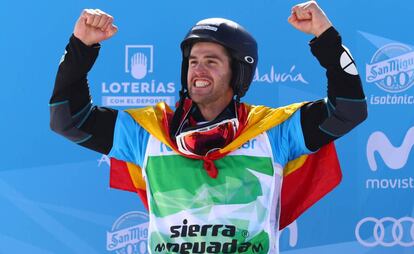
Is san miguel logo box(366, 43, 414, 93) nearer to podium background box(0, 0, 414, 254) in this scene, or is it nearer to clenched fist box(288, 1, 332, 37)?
podium background box(0, 0, 414, 254)

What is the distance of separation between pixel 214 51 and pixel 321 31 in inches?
15.6

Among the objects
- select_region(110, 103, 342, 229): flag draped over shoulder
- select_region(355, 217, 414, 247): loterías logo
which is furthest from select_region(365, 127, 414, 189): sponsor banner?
select_region(110, 103, 342, 229): flag draped over shoulder

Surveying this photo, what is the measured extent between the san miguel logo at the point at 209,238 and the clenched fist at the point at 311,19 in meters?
0.67

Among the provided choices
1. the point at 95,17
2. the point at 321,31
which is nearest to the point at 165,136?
the point at 95,17

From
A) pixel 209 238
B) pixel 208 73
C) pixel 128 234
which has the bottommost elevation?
pixel 209 238

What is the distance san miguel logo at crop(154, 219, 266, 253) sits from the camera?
80.8 inches

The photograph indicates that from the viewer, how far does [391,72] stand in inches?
132

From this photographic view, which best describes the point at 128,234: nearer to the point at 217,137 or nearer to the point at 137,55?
the point at 137,55

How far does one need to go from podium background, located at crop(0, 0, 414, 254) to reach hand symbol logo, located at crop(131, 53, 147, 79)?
23 millimetres

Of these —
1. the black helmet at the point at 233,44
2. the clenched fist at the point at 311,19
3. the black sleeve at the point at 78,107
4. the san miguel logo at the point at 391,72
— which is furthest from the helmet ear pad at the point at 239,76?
the san miguel logo at the point at 391,72

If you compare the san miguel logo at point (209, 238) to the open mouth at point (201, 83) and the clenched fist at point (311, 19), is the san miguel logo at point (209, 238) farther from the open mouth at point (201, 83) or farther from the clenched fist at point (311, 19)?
the clenched fist at point (311, 19)

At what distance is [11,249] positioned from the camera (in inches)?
133

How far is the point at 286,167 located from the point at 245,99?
1157 millimetres

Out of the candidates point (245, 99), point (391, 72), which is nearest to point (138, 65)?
point (245, 99)
